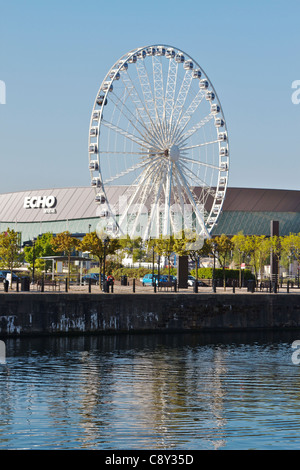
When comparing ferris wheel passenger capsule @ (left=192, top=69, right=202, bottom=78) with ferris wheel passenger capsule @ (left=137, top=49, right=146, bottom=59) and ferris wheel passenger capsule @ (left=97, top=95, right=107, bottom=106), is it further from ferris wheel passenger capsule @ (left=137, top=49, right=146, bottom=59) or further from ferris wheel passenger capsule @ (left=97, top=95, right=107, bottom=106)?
ferris wheel passenger capsule @ (left=97, top=95, right=107, bottom=106)

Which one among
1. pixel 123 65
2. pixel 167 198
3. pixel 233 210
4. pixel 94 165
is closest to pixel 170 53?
pixel 123 65

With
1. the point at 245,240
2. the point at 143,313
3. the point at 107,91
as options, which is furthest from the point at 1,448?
the point at 245,240

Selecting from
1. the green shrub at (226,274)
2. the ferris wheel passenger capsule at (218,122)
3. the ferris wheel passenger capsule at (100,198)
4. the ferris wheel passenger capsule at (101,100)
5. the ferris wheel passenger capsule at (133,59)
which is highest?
the ferris wheel passenger capsule at (133,59)

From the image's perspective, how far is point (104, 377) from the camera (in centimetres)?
3628

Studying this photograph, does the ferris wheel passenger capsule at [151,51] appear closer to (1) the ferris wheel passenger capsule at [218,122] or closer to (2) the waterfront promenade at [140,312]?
(1) the ferris wheel passenger capsule at [218,122]

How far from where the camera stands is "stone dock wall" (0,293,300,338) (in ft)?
162

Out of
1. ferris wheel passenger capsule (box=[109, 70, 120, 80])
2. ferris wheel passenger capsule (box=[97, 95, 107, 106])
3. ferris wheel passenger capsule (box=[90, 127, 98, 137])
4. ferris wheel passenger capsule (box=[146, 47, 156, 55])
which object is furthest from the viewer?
ferris wheel passenger capsule (box=[146, 47, 156, 55])

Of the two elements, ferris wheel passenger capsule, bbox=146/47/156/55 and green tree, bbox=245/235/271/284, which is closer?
ferris wheel passenger capsule, bbox=146/47/156/55

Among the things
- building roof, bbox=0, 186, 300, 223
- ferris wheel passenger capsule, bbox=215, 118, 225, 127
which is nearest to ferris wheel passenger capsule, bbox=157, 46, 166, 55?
ferris wheel passenger capsule, bbox=215, 118, 225, 127

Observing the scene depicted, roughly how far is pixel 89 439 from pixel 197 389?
9965 millimetres

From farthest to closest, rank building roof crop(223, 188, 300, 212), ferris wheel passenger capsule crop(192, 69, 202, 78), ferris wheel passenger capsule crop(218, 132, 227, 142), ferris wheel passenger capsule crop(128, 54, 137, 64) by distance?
building roof crop(223, 188, 300, 212), ferris wheel passenger capsule crop(218, 132, 227, 142), ferris wheel passenger capsule crop(192, 69, 202, 78), ferris wheel passenger capsule crop(128, 54, 137, 64)

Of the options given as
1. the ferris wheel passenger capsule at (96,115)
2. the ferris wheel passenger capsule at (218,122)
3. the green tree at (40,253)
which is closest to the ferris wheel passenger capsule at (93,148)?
the ferris wheel passenger capsule at (96,115)

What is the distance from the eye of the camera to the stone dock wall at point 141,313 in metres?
49.4
